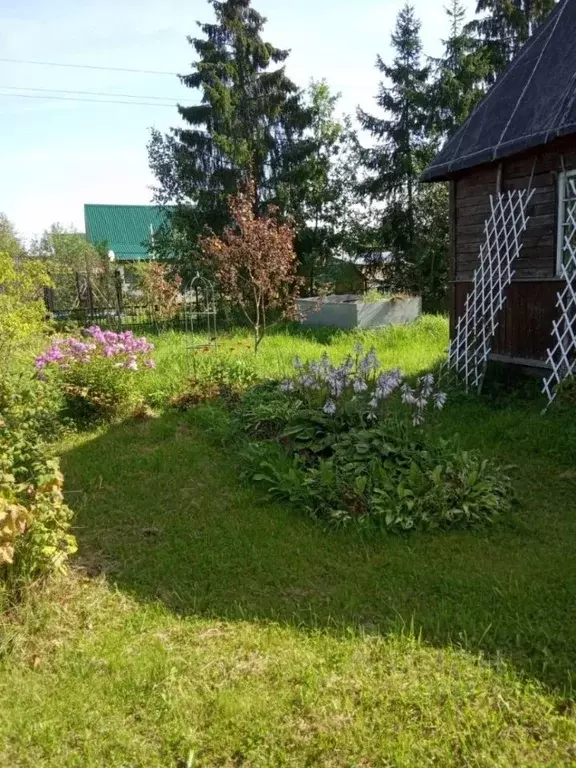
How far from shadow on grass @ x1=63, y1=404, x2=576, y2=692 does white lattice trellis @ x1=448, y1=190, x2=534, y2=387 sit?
261cm

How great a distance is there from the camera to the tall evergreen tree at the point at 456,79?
52.8ft

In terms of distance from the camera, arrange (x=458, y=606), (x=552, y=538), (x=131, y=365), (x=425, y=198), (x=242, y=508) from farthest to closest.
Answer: (x=425, y=198), (x=131, y=365), (x=242, y=508), (x=552, y=538), (x=458, y=606)

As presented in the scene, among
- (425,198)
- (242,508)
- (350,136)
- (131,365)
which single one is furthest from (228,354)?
(350,136)

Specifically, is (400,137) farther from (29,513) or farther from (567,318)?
(29,513)

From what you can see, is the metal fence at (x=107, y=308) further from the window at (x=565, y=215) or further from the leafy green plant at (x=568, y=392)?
the leafy green plant at (x=568, y=392)

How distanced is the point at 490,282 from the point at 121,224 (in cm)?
2726

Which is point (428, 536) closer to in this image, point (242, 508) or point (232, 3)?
point (242, 508)

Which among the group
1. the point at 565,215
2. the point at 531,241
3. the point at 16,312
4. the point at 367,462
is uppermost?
the point at 565,215

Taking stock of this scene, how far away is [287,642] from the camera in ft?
8.79

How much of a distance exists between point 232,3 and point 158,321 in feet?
28.6

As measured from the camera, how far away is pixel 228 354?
27.0ft

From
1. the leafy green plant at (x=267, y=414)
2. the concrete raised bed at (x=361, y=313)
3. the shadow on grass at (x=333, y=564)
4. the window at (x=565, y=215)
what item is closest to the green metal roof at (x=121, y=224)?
the concrete raised bed at (x=361, y=313)

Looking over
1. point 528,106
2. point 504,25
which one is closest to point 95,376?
point 528,106

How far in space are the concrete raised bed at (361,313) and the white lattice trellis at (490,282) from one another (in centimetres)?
435
